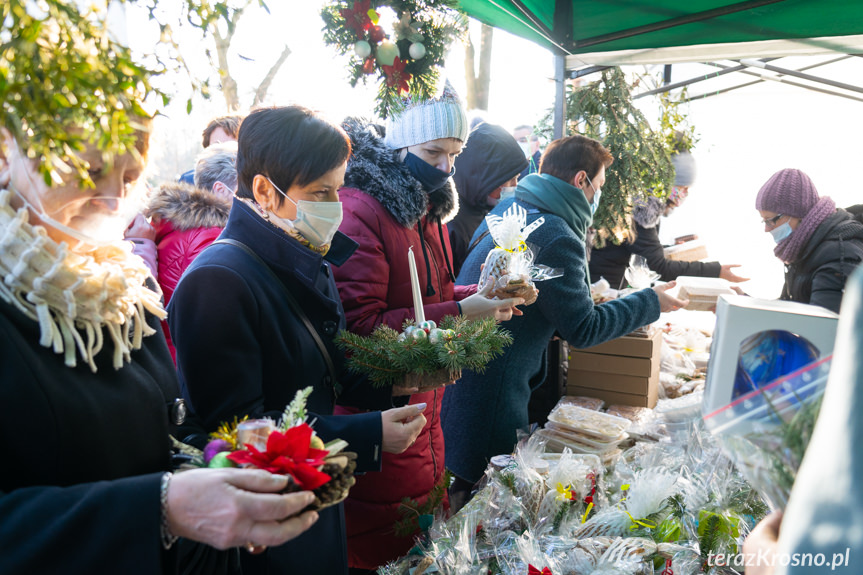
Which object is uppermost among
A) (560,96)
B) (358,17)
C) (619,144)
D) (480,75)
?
→ (480,75)

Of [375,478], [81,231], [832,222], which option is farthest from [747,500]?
[832,222]

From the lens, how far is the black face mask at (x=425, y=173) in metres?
2.33

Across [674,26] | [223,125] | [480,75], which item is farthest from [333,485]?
[480,75]

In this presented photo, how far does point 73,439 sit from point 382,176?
146cm

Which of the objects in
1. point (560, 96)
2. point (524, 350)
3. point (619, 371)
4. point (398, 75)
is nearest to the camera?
point (398, 75)

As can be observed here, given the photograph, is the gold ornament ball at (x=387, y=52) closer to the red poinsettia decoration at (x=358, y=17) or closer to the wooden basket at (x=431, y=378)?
the red poinsettia decoration at (x=358, y=17)

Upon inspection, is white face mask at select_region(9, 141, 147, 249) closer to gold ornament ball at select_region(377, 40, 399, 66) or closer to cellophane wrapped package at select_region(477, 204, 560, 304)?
gold ornament ball at select_region(377, 40, 399, 66)

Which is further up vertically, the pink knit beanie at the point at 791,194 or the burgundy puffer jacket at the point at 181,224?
the pink knit beanie at the point at 791,194

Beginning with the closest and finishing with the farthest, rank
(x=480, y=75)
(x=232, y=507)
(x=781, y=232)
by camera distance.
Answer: (x=232, y=507)
(x=781, y=232)
(x=480, y=75)

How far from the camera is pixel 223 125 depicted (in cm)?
368

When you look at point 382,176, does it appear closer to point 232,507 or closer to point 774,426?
point 232,507

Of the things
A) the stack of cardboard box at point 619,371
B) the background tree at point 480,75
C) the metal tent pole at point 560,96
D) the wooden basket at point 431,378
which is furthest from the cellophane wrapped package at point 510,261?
the background tree at point 480,75

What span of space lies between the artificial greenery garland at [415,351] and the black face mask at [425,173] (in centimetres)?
79

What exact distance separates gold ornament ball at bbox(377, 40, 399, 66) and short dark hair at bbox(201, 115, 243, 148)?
1965mm
